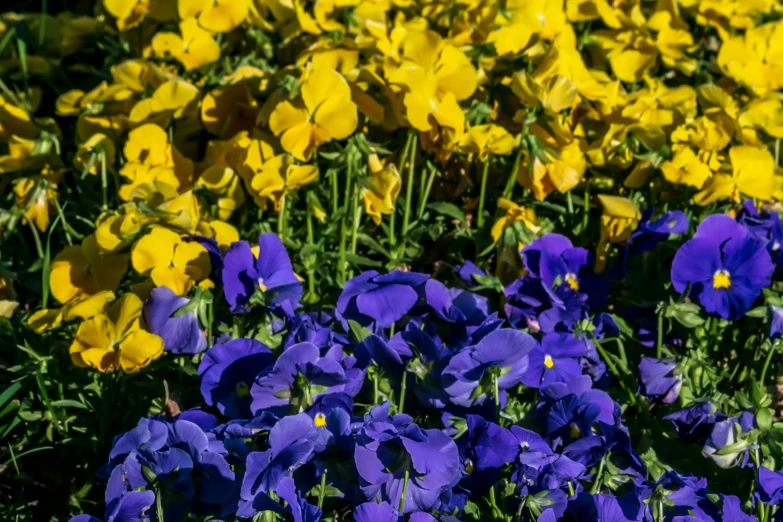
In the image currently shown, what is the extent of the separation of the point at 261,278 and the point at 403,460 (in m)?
0.61

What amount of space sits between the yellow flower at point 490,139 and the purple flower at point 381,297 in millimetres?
575

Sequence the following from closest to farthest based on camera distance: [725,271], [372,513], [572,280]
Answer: [372,513], [725,271], [572,280]

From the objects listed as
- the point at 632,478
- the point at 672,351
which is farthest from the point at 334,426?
the point at 672,351

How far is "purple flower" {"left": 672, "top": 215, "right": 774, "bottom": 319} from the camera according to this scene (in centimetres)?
207

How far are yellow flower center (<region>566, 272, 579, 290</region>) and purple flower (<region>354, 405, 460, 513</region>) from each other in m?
0.75

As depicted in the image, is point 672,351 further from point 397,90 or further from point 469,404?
point 397,90

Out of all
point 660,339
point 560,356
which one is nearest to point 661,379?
point 660,339

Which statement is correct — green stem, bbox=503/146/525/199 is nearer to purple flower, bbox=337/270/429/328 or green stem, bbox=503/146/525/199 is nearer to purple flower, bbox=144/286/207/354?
purple flower, bbox=337/270/429/328

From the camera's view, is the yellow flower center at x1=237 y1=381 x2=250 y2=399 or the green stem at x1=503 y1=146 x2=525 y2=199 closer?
the yellow flower center at x1=237 y1=381 x2=250 y2=399

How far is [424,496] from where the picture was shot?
1593mm

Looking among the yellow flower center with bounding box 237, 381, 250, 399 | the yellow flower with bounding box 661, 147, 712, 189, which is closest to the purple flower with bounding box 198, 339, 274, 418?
the yellow flower center with bounding box 237, 381, 250, 399

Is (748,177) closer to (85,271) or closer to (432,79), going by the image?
(432,79)

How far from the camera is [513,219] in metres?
2.43

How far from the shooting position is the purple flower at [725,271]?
2074 mm
